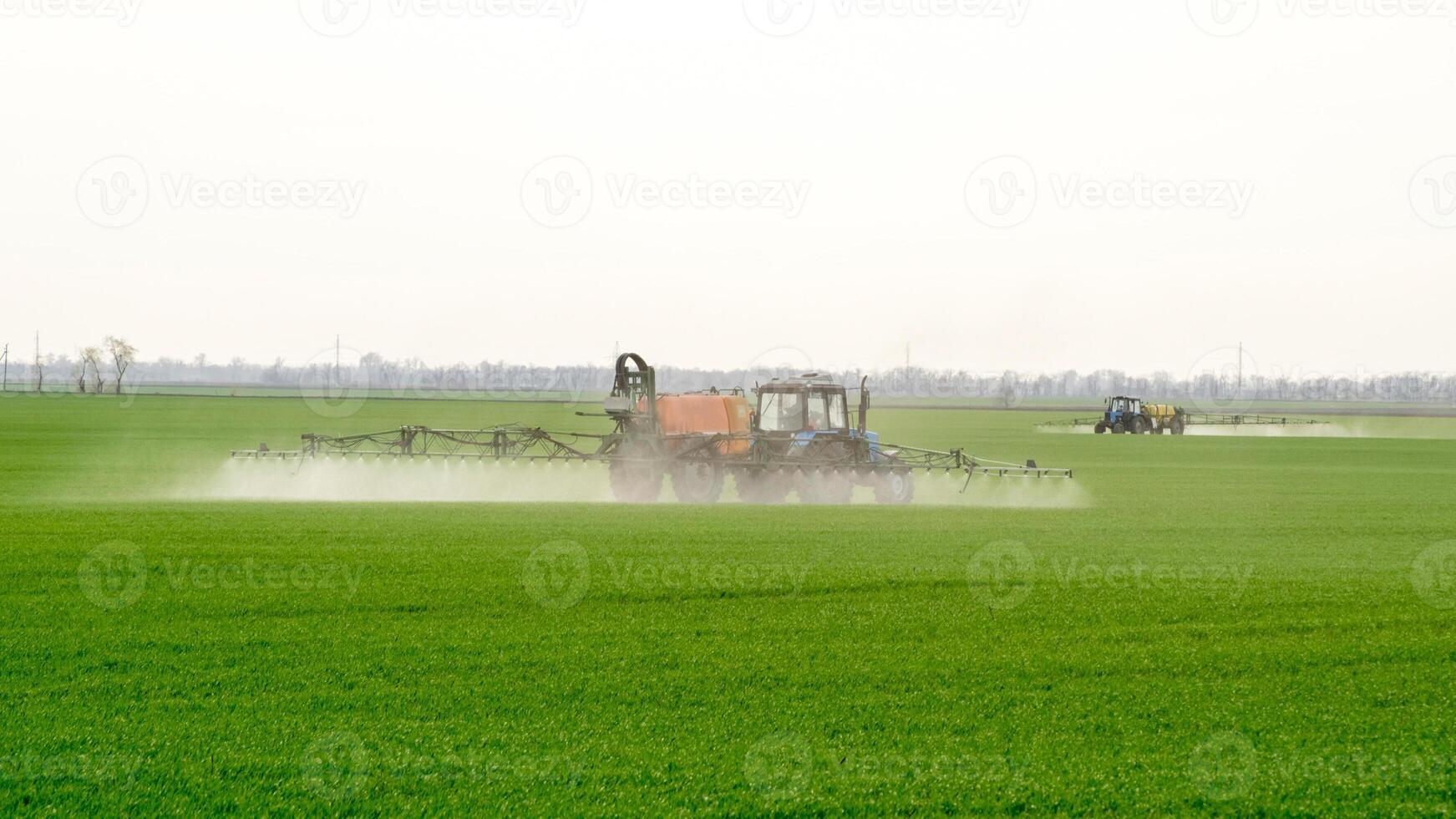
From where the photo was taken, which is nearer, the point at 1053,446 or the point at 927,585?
the point at 927,585

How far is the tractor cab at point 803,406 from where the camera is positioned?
26172 millimetres

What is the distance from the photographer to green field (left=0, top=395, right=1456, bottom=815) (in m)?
8.02

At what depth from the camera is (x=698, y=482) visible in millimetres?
25953

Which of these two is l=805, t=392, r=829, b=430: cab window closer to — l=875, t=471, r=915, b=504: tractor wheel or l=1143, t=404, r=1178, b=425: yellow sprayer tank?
l=875, t=471, r=915, b=504: tractor wheel

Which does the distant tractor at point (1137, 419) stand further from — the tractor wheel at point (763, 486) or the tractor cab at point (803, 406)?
the tractor wheel at point (763, 486)

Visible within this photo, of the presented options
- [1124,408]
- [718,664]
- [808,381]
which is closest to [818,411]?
[808,381]

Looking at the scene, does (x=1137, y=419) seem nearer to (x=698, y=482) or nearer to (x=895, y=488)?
(x=895, y=488)

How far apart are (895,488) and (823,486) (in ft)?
5.33

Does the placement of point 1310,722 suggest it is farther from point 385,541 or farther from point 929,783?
point 385,541

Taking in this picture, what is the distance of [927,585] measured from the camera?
590 inches

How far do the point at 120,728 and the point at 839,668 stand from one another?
5.62 meters

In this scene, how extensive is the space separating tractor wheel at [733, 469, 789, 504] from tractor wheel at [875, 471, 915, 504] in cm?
202

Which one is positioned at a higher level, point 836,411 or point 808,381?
point 808,381

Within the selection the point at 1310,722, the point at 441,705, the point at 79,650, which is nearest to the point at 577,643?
the point at 441,705
